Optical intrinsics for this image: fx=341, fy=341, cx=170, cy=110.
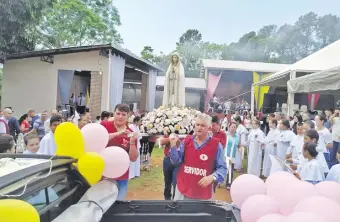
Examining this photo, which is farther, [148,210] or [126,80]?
[126,80]

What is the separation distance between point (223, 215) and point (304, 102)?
21.7 metres

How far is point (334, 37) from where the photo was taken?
63812mm

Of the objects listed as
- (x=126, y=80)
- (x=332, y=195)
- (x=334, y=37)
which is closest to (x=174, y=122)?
(x=332, y=195)

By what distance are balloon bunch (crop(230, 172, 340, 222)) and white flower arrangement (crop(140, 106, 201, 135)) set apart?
9.16 ft

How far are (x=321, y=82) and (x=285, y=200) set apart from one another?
480 cm

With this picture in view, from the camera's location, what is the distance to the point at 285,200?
2264mm

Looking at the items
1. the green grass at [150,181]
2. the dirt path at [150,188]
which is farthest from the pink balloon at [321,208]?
the green grass at [150,181]

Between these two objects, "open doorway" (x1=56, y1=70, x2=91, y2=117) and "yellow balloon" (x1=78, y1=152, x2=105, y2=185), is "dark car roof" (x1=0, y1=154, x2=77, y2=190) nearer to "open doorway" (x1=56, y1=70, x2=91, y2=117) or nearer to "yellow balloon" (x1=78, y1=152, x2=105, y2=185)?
"yellow balloon" (x1=78, y1=152, x2=105, y2=185)

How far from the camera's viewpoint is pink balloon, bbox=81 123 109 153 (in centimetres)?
314

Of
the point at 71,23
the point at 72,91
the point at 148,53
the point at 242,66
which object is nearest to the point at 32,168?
the point at 72,91

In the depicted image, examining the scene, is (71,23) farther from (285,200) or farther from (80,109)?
(285,200)

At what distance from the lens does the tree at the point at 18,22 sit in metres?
13.0

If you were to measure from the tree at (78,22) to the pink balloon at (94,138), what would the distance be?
23.6 m

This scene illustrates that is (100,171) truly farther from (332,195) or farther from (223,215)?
(332,195)
